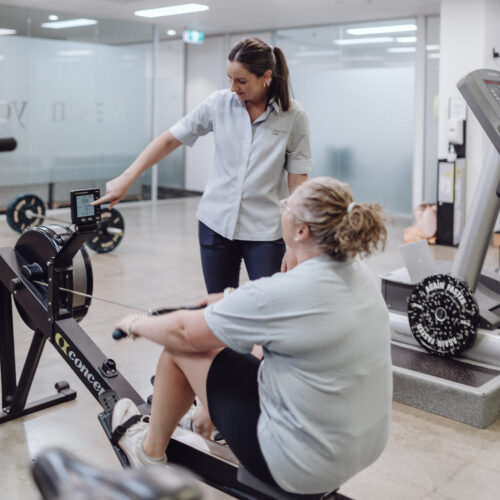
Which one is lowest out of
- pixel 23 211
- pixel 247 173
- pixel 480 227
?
pixel 23 211

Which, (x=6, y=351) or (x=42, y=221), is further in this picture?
(x=42, y=221)

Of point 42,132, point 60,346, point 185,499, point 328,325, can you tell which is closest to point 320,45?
point 42,132

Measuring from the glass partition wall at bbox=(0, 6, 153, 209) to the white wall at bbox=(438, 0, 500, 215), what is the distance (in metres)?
4.44

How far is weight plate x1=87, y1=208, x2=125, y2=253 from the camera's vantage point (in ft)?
20.5

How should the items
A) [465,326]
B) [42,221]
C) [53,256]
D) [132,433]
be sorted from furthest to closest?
[42,221]
[465,326]
[53,256]
[132,433]

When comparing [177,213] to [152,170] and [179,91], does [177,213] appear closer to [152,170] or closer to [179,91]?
[152,170]

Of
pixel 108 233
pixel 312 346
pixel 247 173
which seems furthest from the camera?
pixel 108 233

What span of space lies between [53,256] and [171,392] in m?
0.86

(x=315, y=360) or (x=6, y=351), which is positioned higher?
(x=315, y=360)

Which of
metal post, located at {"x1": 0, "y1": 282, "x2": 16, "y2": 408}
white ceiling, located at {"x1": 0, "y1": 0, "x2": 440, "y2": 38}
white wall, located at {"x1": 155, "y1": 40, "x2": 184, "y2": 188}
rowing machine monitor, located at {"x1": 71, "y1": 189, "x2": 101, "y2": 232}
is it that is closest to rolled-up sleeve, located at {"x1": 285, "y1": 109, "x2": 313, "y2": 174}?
rowing machine monitor, located at {"x1": 71, "y1": 189, "x2": 101, "y2": 232}

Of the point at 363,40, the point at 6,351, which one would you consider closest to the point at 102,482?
the point at 6,351

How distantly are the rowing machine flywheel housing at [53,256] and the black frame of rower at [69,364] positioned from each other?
23mm

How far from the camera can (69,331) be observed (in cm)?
244

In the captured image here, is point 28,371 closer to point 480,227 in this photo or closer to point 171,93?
point 480,227
